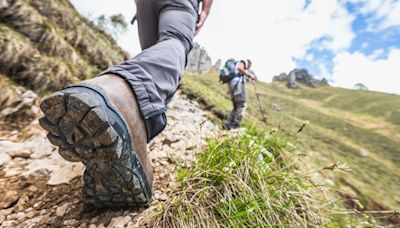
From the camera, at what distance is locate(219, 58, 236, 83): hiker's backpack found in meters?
6.69

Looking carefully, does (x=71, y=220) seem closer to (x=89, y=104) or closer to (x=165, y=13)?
(x=89, y=104)

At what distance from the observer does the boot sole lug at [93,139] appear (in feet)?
2.85

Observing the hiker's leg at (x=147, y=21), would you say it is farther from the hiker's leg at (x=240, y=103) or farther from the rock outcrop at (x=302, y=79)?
the rock outcrop at (x=302, y=79)

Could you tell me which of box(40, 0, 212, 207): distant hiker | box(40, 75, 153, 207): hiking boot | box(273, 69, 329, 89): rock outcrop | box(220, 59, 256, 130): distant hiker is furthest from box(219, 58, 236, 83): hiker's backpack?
box(273, 69, 329, 89): rock outcrop

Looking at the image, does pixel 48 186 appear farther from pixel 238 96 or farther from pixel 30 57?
pixel 238 96

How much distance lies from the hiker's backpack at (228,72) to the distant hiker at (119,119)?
5.32 meters

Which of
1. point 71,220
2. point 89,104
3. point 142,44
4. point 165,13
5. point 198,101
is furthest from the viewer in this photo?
point 198,101

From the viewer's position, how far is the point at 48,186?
5.20 ft

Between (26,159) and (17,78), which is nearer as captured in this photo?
(26,159)

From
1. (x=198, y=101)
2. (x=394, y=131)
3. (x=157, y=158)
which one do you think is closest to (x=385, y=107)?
(x=394, y=131)

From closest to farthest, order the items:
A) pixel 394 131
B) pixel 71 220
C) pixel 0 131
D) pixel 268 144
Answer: pixel 71 220, pixel 0 131, pixel 268 144, pixel 394 131

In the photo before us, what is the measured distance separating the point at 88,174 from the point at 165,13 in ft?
3.46

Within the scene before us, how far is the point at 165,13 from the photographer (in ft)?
4.96

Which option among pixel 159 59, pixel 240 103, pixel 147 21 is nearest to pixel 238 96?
pixel 240 103
